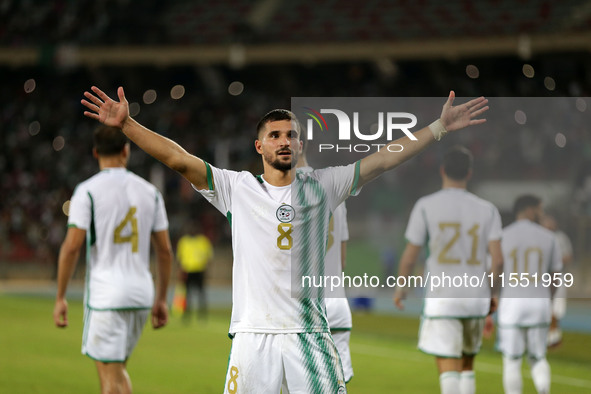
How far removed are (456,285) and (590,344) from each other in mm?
9906

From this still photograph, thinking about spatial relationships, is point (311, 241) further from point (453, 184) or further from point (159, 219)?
point (159, 219)

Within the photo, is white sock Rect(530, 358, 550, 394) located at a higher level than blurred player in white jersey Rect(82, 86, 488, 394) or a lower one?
lower

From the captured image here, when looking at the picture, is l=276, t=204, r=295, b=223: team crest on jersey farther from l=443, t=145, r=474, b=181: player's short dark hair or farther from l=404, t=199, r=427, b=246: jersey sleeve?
l=443, t=145, r=474, b=181: player's short dark hair

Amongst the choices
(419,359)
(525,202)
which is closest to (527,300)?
(525,202)

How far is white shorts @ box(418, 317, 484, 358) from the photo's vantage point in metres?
6.96

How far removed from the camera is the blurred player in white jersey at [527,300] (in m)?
8.12

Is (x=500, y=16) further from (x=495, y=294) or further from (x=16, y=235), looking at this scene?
(x=495, y=294)

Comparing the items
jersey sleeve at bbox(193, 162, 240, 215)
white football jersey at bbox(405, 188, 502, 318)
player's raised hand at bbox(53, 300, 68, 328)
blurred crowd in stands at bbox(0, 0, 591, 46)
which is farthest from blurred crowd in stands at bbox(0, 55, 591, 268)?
jersey sleeve at bbox(193, 162, 240, 215)

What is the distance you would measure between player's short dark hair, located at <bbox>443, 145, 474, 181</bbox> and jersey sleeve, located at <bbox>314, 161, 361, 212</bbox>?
6.76 feet

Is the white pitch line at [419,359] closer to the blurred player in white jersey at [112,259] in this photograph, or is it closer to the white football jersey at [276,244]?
the blurred player in white jersey at [112,259]

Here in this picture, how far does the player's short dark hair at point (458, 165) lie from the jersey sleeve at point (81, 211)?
2.64 m

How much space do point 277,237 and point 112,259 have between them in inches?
92.9

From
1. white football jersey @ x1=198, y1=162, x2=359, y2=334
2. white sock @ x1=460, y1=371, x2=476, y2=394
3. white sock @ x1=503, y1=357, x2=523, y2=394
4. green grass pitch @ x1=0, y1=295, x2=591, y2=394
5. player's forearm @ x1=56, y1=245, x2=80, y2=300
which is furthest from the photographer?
green grass pitch @ x1=0, y1=295, x2=591, y2=394

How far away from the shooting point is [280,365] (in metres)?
4.73
